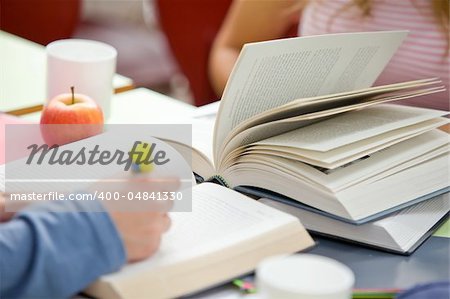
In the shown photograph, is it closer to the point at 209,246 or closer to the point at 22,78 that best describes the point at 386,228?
the point at 209,246

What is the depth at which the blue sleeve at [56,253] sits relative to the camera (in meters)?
0.64

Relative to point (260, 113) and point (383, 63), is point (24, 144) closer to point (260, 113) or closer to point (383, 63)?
point (260, 113)

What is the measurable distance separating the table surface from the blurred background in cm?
51

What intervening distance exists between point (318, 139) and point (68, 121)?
369 millimetres

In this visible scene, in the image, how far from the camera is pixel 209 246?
71cm

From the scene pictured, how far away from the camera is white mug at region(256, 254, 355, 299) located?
0.54 meters

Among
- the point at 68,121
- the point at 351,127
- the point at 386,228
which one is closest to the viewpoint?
the point at 386,228

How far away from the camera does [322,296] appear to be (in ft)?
1.79

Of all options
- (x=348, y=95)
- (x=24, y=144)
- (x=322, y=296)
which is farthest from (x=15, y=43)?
(x=322, y=296)

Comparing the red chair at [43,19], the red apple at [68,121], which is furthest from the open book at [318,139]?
the red chair at [43,19]

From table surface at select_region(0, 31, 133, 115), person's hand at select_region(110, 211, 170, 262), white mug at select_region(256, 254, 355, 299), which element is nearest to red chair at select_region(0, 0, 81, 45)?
table surface at select_region(0, 31, 133, 115)

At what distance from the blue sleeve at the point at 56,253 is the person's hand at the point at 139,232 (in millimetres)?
13

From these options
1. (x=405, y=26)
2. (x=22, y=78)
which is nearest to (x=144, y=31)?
(x=22, y=78)

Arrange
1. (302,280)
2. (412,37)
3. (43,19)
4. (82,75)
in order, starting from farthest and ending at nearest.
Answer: (43,19) < (412,37) < (82,75) < (302,280)
